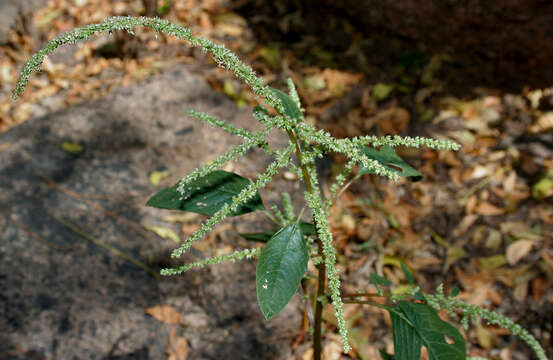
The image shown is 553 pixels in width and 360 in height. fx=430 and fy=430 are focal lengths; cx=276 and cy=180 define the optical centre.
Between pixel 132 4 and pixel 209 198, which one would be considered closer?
pixel 209 198

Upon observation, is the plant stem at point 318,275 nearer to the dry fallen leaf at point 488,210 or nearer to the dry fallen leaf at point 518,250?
the dry fallen leaf at point 518,250

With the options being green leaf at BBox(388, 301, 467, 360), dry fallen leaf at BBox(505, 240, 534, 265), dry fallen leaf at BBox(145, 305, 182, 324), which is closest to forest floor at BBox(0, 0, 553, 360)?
dry fallen leaf at BBox(505, 240, 534, 265)

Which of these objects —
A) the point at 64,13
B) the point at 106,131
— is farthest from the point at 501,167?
the point at 64,13

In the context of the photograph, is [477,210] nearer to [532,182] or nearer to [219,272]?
[532,182]

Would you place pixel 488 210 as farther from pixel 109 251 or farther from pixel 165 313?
pixel 109 251

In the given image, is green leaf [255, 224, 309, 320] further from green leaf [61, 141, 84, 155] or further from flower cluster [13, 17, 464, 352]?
green leaf [61, 141, 84, 155]

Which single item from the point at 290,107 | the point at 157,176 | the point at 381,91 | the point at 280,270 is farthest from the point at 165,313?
the point at 381,91

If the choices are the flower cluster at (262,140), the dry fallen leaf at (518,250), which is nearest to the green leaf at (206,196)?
the flower cluster at (262,140)
